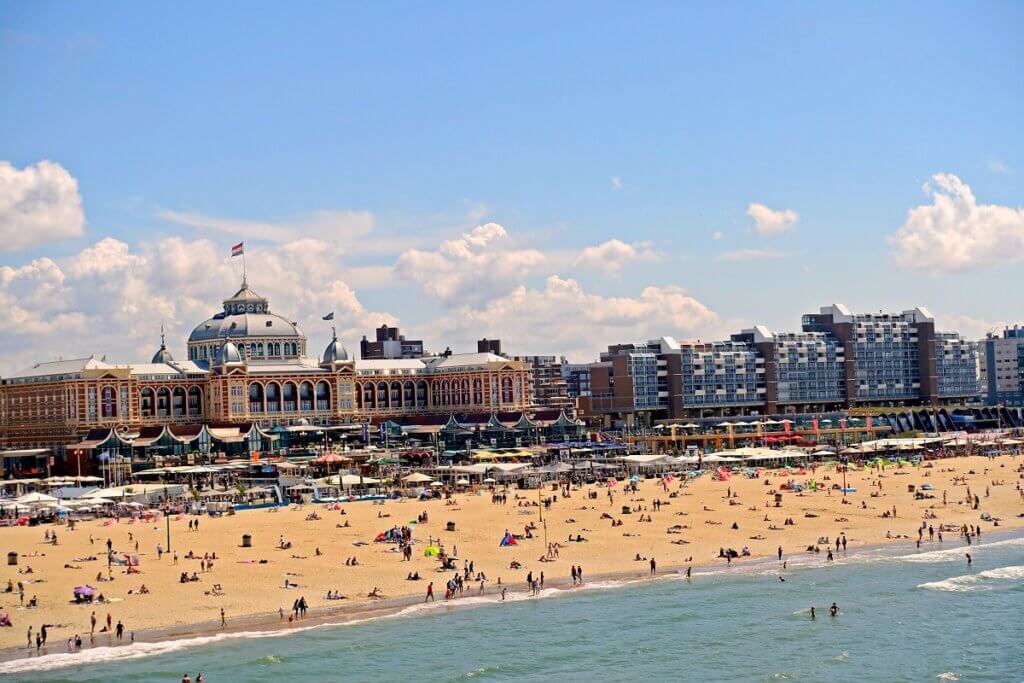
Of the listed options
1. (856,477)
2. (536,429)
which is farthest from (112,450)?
(856,477)

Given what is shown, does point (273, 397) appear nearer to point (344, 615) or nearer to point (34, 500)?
point (34, 500)

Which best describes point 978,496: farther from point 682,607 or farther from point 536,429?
point 536,429

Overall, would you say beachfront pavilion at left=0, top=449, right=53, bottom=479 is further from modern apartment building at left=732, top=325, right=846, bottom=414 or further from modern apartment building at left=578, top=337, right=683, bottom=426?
modern apartment building at left=732, top=325, right=846, bottom=414

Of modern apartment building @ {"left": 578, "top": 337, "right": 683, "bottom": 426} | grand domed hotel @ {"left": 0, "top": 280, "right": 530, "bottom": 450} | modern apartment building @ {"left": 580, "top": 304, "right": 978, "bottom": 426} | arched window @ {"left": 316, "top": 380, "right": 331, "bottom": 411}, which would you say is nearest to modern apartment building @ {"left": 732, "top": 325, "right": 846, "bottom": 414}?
modern apartment building @ {"left": 580, "top": 304, "right": 978, "bottom": 426}

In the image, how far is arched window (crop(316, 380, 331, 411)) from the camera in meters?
142

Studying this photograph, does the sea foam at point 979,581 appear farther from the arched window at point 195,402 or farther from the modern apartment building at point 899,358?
the modern apartment building at point 899,358

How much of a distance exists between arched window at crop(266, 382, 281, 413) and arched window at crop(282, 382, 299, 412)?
0.67m

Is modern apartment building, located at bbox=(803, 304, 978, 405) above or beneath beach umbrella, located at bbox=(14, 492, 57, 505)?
above

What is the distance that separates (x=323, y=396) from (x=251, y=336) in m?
10.8

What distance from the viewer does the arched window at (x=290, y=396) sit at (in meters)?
140

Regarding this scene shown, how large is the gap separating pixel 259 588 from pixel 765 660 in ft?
71.5

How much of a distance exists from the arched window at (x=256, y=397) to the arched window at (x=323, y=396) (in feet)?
19.7

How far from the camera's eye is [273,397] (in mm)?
139375

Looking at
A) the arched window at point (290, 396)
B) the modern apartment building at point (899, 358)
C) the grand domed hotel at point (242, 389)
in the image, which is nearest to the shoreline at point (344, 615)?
the grand domed hotel at point (242, 389)
